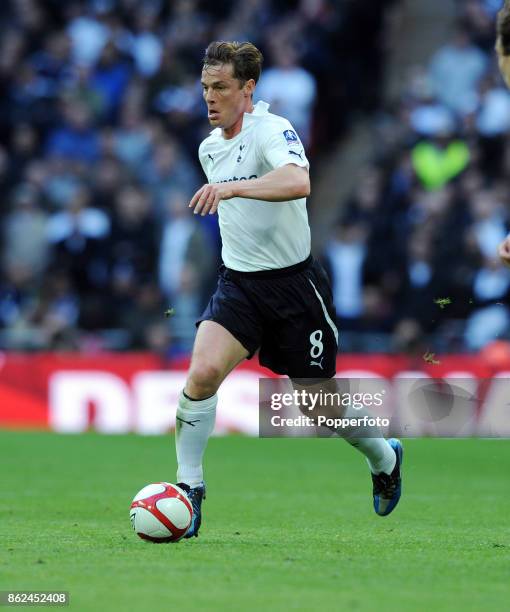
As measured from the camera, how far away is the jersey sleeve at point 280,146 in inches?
289

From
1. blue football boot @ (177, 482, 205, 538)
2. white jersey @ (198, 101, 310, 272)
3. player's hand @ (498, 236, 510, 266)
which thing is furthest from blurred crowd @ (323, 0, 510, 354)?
player's hand @ (498, 236, 510, 266)

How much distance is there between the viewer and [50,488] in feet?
33.6

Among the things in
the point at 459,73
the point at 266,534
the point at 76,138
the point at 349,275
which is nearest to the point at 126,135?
the point at 76,138

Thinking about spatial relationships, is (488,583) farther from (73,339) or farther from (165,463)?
(73,339)

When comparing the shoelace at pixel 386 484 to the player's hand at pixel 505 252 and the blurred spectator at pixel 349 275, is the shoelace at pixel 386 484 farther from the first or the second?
the blurred spectator at pixel 349 275

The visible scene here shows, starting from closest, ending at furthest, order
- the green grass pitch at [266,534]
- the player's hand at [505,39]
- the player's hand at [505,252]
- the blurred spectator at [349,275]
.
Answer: the green grass pitch at [266,534], the player's hand at [505,252], the player's hand at [505,39], the blurred spectator at [349,275]

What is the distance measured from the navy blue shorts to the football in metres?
0.95

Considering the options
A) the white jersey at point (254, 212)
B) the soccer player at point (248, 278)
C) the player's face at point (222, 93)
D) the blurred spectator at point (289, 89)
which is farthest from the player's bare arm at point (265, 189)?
the blurred spectator at point (289, 89)

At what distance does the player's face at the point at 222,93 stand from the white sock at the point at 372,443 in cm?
181

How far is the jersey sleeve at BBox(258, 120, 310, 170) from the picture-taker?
7.34 m

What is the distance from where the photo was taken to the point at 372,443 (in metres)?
8.13

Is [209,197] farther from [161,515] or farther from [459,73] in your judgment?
[459,73]

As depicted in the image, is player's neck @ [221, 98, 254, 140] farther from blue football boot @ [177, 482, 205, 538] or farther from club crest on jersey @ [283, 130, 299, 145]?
blue football boot @ [177, 482, 205, 538]

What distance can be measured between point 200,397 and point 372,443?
121 cm
